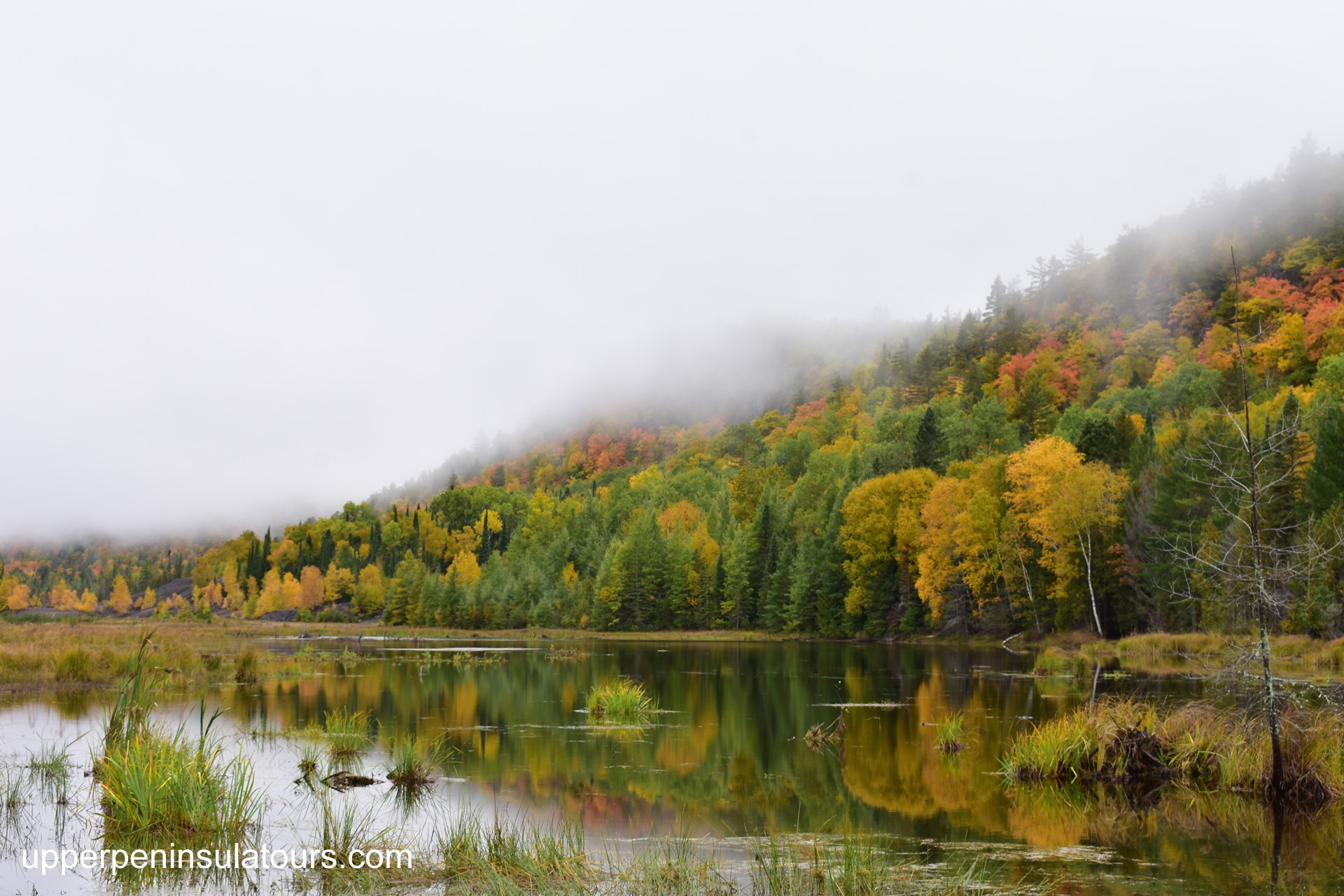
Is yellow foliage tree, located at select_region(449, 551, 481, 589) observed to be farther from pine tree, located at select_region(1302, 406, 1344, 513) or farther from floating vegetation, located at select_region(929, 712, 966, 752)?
floating vegetation, located at select_region(929, 712, 966, 752)

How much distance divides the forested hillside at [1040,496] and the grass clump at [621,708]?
644 inches

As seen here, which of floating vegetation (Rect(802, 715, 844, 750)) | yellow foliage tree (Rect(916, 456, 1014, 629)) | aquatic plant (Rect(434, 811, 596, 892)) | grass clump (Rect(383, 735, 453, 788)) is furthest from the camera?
yellow foliage tree (Rect(916, 456, 1014, 629))

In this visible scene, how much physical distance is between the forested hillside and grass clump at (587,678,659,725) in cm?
1635

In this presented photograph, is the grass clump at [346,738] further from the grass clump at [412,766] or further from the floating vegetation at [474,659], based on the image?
the floating vegetation at [474,659]

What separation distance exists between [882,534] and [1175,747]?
71.0 m

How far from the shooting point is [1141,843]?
15.1 meters

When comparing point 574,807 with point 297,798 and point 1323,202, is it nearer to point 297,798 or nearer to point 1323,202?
point 297,798

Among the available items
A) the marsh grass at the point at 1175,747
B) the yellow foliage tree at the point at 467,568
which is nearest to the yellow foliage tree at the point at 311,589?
the yellow foliage tree at the point at 467,568

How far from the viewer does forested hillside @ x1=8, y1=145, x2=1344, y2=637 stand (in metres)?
56.2

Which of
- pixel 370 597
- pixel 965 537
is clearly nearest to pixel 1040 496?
pixel 965 537

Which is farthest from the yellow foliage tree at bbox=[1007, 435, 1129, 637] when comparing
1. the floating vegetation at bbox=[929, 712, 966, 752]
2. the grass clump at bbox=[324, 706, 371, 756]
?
the grass clump at bbox=[324, 706, 371, 756]

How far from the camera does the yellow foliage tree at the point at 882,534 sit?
89500mm

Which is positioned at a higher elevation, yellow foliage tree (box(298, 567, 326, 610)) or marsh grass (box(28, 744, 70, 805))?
marsh grass (box(28, 744, 70, 805))

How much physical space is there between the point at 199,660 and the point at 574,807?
34322 millimetres
